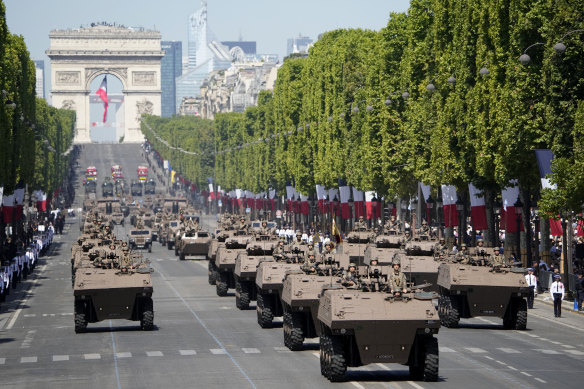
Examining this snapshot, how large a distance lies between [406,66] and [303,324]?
1636 inches

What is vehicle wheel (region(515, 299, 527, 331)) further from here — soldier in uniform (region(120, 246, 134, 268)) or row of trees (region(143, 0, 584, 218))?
soldier in uniform (region(120, 246, 134, 268))

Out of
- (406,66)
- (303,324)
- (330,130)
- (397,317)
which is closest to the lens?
(397,317)

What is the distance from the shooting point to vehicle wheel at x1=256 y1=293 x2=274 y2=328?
41.0 meters

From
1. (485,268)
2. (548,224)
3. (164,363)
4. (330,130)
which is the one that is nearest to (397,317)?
(164,363)

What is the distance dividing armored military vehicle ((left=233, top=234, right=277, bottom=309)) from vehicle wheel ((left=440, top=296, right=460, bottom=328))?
27.4 feet

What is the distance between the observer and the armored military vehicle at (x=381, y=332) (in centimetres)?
2772

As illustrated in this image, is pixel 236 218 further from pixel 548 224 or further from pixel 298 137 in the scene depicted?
pixel 298 137

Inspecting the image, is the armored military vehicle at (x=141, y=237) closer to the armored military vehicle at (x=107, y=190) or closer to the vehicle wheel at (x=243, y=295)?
the vehicle wheel at (x=243, y=295)

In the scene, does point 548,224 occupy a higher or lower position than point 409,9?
lower

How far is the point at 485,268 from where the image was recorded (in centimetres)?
3966

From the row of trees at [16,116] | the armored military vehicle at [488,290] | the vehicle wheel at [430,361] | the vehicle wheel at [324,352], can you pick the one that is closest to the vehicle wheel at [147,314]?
the armored military vehicle at [488,290]

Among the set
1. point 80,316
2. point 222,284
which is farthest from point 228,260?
point 80,316

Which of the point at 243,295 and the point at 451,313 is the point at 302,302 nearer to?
the point at 451,313

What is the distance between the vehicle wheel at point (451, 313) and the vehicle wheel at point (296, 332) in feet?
23.0
